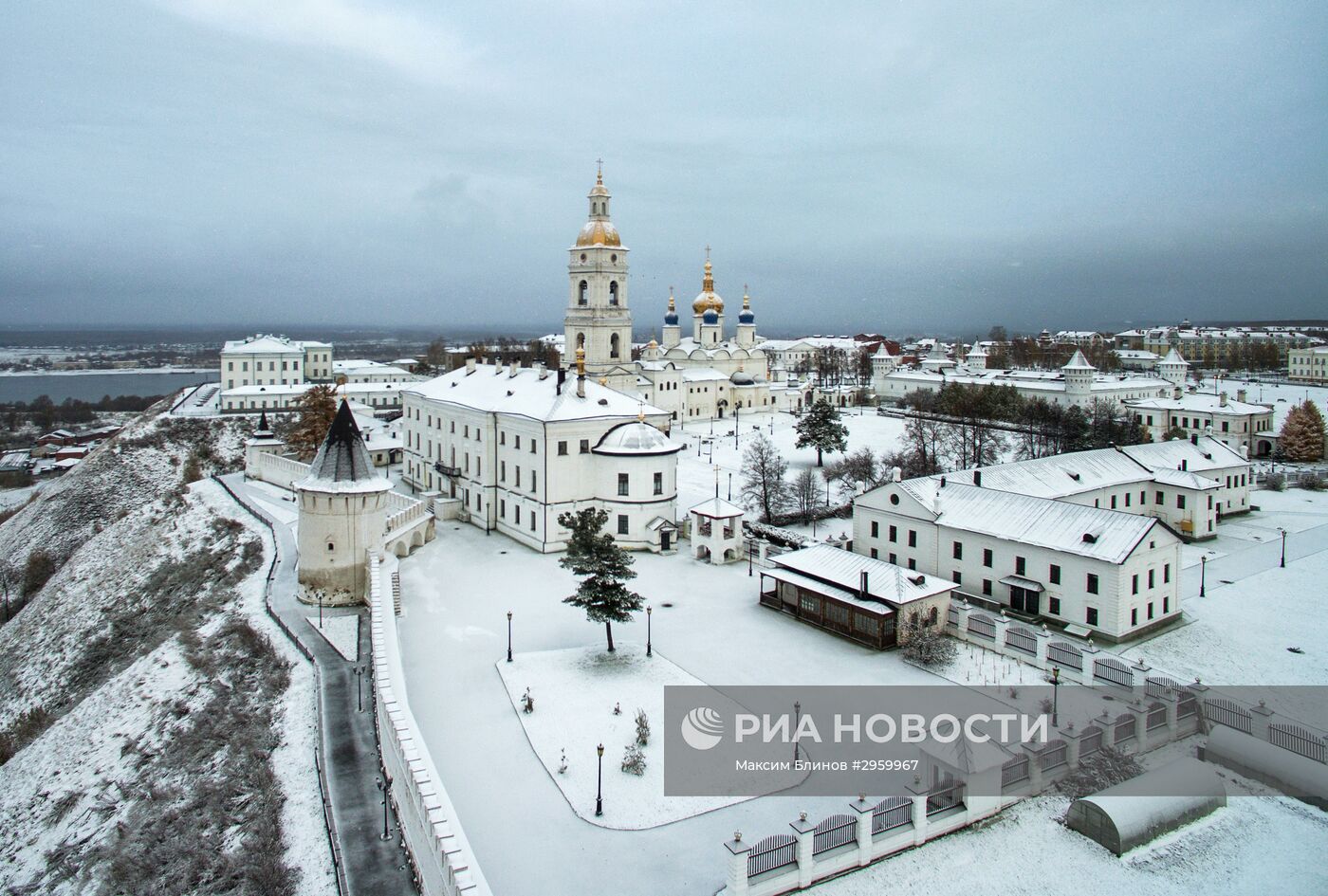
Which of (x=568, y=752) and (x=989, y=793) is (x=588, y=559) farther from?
(x=989, y=793)

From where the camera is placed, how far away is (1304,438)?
185 ft

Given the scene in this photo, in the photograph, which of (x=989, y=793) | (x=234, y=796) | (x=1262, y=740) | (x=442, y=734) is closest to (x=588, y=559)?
(x=442, y=734)

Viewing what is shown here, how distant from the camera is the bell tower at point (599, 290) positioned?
59.3m

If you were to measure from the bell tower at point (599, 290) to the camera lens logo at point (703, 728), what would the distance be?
42.4 meters

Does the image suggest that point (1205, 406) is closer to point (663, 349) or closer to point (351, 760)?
point (663, 349)

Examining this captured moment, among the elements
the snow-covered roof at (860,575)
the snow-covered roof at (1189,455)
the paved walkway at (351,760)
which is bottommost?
the paved walkway at (351,760)

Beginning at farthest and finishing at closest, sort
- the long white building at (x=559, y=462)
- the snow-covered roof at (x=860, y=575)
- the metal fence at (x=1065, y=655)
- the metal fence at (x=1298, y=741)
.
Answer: the long white building at (x=559, y=462) → the snow-covered roof at (x=860, y=575) → the metal fence at (x=1065, y=655) → the metal fence at (x=1298, y=741)

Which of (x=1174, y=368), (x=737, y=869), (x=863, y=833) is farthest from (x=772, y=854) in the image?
(x=1174, y=368)

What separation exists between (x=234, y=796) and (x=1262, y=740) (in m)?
22.7

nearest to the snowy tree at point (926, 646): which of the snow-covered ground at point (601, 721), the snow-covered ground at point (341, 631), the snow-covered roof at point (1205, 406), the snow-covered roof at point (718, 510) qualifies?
the snow-covered ground at point (601, 721)

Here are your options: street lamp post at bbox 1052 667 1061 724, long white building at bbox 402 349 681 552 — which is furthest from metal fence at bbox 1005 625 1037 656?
long white building at bbox 402 349 681 552

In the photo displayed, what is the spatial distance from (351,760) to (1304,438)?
6259cm

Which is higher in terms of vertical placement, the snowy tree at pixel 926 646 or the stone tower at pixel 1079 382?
the stone tower at pixel 1079 382

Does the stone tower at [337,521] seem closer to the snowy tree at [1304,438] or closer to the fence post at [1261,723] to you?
the fence post at [1261,723]
